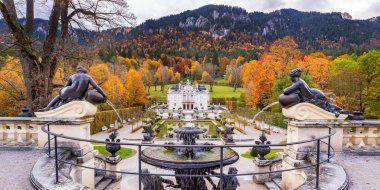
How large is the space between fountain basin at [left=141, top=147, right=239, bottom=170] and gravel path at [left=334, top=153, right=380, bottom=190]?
2.28 metres

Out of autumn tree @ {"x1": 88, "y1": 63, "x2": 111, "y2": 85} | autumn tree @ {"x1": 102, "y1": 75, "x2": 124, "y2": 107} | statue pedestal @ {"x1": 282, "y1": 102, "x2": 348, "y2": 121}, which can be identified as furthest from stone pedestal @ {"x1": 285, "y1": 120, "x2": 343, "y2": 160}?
autumn tree @ {"x1": 88, "y1": 63, "x2": 111, "y2": 85}

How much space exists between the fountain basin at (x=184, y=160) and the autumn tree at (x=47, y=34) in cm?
677

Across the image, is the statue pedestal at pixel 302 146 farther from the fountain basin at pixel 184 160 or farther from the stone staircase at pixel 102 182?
the stone staircase at pixel 102 182

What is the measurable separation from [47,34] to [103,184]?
6.95 meters

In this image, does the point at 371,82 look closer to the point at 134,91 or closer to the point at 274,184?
the point at 274,184

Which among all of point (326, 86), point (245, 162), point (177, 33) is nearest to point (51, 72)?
point (245, 162)

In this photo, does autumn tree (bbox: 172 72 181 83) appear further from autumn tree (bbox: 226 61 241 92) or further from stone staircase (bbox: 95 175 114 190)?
stone staircase (bbox: 95 175 114 190)

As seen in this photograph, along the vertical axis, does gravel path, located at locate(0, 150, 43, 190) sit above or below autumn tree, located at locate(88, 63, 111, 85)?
below

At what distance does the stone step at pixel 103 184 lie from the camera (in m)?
7.69

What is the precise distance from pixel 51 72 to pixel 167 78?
3261 inches

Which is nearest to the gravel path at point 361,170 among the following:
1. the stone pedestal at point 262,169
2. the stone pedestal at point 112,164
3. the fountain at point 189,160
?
the fountain at point 189,160

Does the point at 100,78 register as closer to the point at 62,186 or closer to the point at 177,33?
the point at 62,186

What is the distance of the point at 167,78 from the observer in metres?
94.8

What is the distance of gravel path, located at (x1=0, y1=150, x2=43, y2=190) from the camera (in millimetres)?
4762
